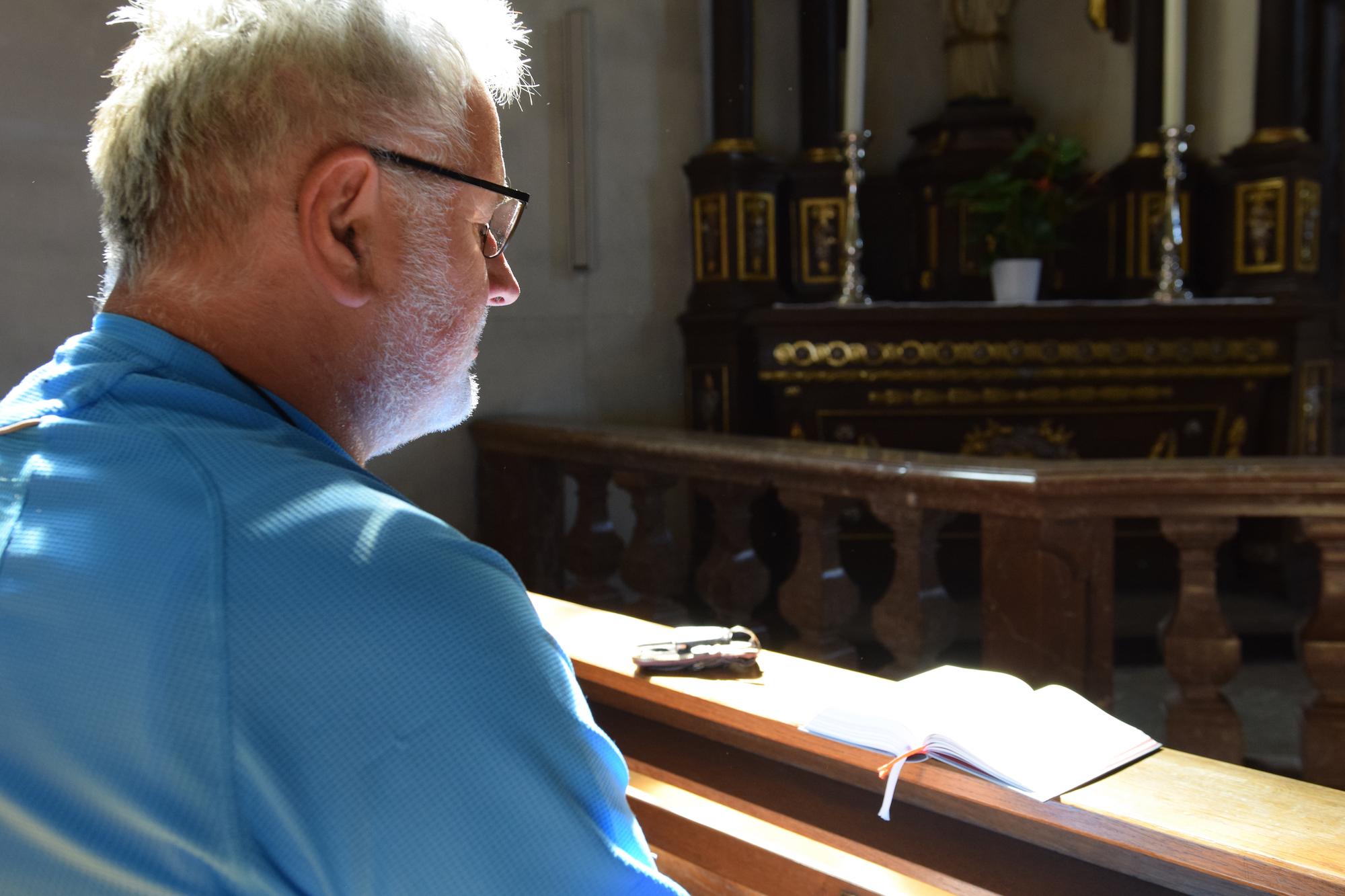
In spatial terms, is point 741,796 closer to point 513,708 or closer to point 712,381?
point 513,708

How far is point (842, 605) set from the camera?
2998 mm

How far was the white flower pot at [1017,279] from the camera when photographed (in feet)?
15.7

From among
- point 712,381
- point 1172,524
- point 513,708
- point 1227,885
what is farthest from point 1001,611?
point 712,381

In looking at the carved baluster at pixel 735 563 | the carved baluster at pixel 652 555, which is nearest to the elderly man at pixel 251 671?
the carved baluster at pixel 735 563

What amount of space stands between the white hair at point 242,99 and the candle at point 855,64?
3250 millimetres

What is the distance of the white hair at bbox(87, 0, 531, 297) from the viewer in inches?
34.7

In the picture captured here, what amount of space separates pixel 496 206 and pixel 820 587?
2028 mm

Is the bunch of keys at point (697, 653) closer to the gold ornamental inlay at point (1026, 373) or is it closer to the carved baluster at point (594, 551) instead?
the carved baluster at point (594, 551)

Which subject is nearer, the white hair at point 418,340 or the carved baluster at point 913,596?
the white hair at point 418,340

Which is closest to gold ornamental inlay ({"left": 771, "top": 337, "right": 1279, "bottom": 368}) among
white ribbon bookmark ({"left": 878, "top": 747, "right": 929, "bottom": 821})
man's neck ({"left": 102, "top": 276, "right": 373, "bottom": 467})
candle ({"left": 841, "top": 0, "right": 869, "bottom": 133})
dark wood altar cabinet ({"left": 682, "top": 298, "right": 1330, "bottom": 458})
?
dark wood altar cabinet ({"left": 682, "top": 298, "right": 1330, "bottom": 458})

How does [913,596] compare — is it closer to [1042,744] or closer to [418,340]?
[1042,744]


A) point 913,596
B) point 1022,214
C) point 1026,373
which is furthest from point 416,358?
point 1022,214

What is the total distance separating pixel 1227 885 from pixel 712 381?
159 inches

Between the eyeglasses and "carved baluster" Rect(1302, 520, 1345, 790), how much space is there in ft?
6.09
